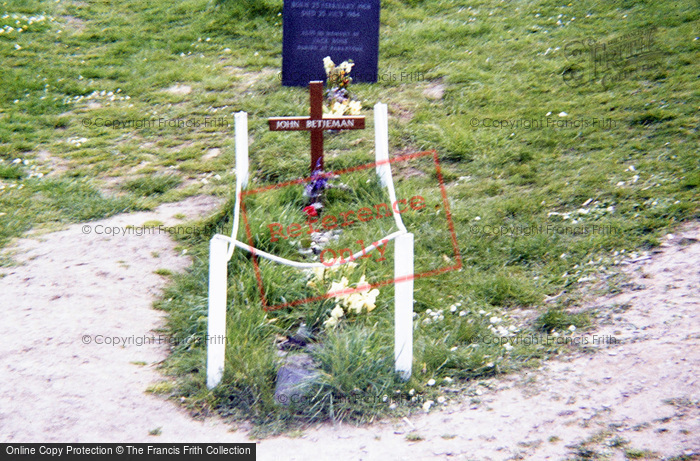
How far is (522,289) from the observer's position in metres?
4.47

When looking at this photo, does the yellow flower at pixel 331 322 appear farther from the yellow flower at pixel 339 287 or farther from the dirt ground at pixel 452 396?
the dirt ground at pixel 452 396

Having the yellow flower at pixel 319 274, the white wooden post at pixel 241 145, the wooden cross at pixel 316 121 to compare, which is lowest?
the yellow flower at pixel 319 274

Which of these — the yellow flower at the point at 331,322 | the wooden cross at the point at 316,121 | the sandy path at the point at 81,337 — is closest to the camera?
the sandy path at the point at 81,337

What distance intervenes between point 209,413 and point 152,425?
285 millimetres

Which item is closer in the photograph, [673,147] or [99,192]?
[673,147]

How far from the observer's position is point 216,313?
Result: 3.54 meters

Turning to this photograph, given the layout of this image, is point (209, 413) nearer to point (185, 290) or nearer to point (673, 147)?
point (185, 290)

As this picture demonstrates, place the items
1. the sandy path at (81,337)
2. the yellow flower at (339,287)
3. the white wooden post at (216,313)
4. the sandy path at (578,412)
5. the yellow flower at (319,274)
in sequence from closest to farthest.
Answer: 1. the sandy path at (578,412)
2. the sandy path at (81,337)
3. the white wooden post at (216,313)
4. the yellow flower at (339,287)
5. the yellow flower at (319,274)

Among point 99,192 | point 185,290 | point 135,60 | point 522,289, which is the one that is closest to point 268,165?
point 99,192

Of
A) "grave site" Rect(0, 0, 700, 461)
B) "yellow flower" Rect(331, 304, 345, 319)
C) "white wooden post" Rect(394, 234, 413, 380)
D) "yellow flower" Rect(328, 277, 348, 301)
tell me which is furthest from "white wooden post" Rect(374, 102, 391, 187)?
"white wooden post" Rect(394, 234, 413, 380)

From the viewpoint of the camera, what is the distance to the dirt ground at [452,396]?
2984 mm

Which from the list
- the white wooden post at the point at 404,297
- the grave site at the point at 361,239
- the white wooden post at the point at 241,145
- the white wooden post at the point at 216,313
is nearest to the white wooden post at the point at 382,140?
the grave site at the point at 361,239

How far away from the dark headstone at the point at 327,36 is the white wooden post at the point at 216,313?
124 inches
